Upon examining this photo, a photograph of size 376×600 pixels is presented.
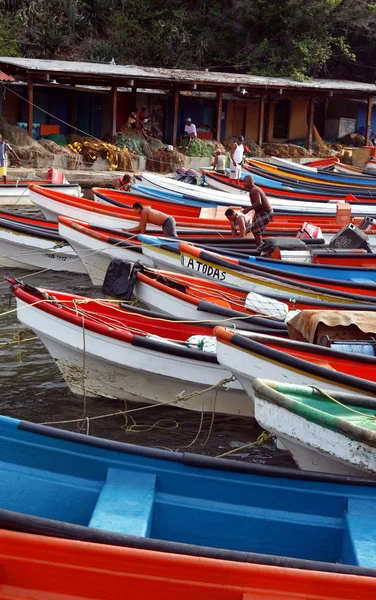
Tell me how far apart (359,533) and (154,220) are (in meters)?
9.39

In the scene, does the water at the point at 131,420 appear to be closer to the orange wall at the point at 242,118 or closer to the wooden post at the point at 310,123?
the wooden post at the point at 310,123

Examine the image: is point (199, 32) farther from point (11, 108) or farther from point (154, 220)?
point (154, 220)

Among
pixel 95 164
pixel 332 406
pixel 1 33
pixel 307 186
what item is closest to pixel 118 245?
pixel 332 406

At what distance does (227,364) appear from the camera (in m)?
7.00

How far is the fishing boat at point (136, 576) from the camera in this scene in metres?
4.41

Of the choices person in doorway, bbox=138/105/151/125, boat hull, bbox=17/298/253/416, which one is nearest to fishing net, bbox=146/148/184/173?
person in doorway, bbox=138/105/151/125

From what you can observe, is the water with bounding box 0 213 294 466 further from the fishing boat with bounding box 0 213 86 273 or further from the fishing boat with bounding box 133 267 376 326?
the fishing boat with bounding box 0 213 86 273

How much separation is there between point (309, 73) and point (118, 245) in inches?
1103

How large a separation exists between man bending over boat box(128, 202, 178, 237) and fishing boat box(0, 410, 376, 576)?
8.35 meters

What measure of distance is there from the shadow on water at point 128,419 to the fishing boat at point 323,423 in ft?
7.41

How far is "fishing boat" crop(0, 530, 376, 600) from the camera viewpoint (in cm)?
441

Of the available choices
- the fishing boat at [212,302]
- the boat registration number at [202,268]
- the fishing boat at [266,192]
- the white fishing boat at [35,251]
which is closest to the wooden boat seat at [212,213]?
the fishing boat at [266,192]

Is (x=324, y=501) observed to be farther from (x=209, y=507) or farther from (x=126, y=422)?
(x=126, y=422)

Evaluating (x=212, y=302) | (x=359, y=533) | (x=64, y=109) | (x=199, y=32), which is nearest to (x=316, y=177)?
(x=64, y=109)
